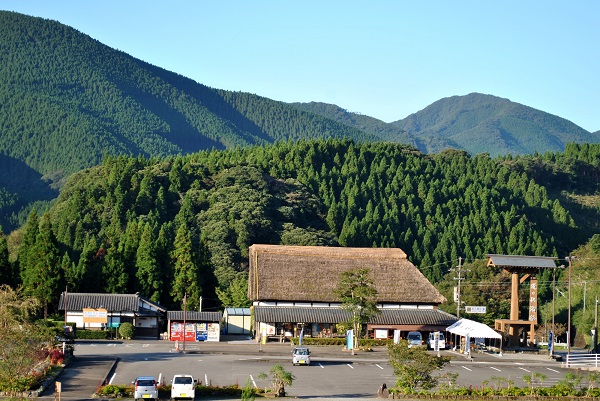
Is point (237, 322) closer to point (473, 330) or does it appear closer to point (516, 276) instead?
point (473, 330)

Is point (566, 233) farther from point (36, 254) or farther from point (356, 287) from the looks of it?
point (36, 254)

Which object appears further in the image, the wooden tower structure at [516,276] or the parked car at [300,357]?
the wooden tower structure at [516,276]

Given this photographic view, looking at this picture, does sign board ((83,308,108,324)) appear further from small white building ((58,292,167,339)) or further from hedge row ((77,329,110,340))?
hedge row ((77,329,110,340))

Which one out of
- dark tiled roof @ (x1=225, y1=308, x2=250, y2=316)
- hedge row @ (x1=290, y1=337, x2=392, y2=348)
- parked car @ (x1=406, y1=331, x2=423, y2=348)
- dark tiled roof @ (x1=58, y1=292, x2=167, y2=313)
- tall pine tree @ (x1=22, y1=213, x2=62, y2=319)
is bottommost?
hedge row @ (x1=290, y1=337, x2=392, y2=348)

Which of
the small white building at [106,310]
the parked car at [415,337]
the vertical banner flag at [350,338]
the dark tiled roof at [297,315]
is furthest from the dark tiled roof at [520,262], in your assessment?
the small white building at [106,310]

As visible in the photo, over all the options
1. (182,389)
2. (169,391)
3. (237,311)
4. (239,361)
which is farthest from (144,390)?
(237,311)

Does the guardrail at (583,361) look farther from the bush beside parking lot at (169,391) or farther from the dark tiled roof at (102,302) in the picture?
the dark tiled roof at (102,302)

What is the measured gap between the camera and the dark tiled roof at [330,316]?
6394cm

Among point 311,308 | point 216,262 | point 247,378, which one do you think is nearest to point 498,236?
point 216,262

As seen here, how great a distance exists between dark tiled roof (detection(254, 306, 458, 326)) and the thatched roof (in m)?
0.92

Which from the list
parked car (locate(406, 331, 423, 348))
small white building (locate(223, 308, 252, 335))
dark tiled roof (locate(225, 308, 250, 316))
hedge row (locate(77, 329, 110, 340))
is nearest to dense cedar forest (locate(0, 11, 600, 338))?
dark tiled roof (locate(225, 308, 250, 316))

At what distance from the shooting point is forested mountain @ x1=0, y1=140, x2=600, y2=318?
241ft

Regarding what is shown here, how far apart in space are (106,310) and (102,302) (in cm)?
93

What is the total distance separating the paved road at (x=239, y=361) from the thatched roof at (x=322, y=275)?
504 cm
